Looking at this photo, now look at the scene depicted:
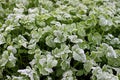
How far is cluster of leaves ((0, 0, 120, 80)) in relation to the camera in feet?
4.42

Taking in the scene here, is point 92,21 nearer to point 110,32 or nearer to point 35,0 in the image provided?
point 110,32

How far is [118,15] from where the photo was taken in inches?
75.0

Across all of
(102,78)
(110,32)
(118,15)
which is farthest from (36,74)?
(118,15)

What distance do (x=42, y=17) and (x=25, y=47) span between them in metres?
0.27

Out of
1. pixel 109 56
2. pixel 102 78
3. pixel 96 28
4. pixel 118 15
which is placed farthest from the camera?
pixel 118 15

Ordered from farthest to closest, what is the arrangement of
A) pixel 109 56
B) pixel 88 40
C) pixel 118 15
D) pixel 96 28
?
1. pixel 118 15
2. pixel 96 28
3. pixel 88 40
4. pixel 109 56

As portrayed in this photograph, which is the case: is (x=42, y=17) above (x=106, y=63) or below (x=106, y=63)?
above

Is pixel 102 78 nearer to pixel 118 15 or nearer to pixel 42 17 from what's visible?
pixel 42 17

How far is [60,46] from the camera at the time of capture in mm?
1466

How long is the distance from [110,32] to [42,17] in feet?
1.44

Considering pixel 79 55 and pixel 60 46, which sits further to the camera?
pixel 60 46

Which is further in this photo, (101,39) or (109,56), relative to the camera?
(101,39)

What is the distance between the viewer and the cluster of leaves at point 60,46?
135 centimetres

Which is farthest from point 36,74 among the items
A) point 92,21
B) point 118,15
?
point 118,15
